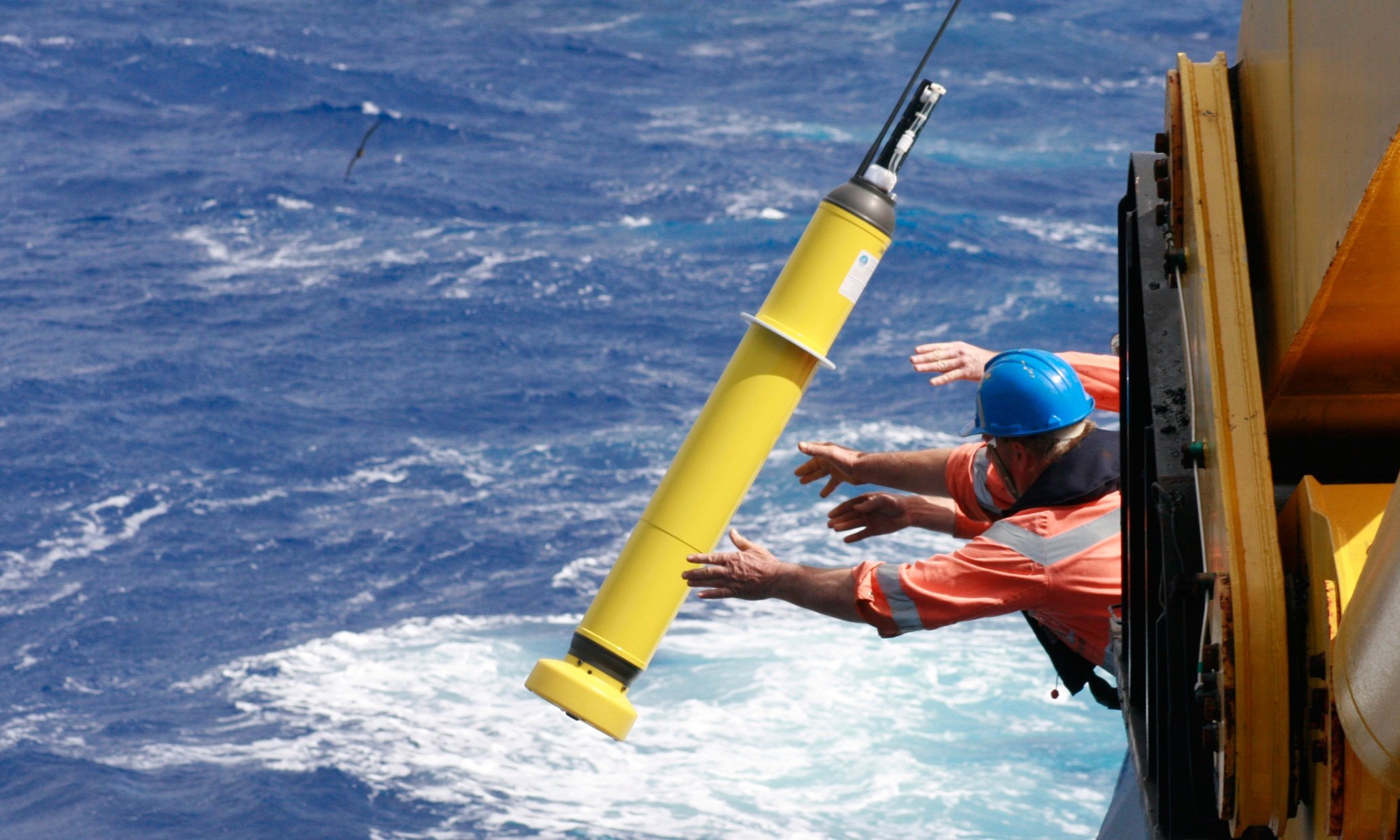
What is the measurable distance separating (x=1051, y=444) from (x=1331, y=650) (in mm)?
1715

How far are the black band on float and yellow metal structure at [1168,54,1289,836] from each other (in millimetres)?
1589

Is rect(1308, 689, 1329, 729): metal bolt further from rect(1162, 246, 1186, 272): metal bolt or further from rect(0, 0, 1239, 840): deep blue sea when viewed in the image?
rect(0, 0, 1239, 840): deep blue sea

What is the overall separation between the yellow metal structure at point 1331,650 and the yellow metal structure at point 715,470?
5.04ft

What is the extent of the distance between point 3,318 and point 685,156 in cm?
924

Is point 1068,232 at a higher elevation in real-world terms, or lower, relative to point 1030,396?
higher

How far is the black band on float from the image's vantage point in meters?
3.81

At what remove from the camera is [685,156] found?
68.7 ft

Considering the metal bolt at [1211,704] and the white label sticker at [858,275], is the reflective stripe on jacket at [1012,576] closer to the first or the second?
the white label sticker at [858,275]

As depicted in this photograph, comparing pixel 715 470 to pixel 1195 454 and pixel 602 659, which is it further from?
pixel 1195 454

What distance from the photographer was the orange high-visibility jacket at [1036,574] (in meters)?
3.64

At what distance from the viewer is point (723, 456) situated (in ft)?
12.6

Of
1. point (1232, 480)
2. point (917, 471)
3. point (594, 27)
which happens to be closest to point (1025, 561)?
point (917, 471)

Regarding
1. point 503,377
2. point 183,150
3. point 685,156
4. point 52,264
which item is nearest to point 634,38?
point 685,156

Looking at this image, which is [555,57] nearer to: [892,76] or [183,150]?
[892,76]
